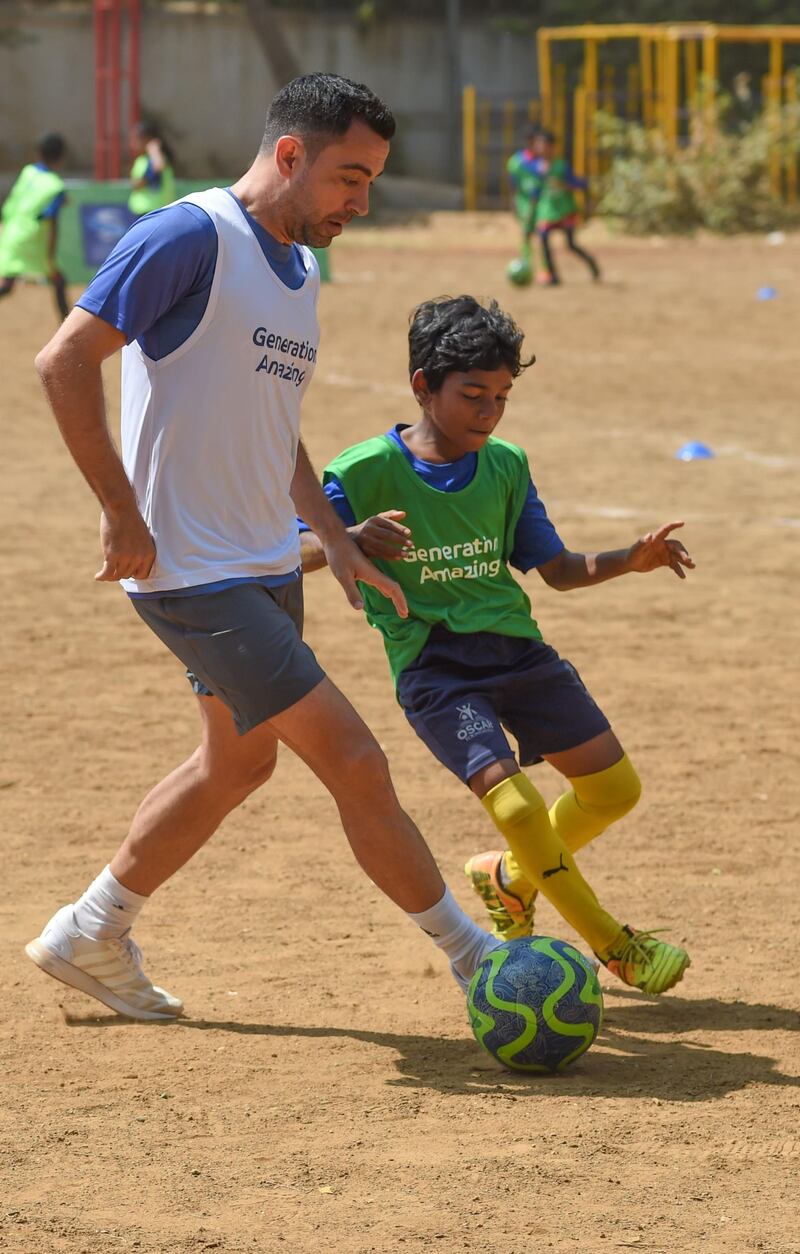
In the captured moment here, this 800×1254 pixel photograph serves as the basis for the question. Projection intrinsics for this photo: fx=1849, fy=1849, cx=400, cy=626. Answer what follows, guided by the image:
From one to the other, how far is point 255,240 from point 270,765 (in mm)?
1312

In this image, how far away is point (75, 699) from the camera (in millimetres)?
7625

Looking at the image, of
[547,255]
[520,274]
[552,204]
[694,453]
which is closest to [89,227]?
[520,274]

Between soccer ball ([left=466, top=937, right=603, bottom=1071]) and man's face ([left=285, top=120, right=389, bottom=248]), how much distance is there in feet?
5.73

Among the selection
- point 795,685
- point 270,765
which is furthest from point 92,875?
point 795,685

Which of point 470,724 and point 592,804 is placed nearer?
point 470,724

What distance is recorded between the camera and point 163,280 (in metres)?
3.89

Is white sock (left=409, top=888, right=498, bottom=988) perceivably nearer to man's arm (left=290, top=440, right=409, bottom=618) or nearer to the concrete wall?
man's arm (left=290, top=440, right=409, bottom=618)

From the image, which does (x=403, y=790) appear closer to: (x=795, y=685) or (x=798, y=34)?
(x=795, y=685)

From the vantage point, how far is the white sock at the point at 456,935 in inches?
177

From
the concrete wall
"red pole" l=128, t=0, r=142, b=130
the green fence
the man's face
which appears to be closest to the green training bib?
the man's face

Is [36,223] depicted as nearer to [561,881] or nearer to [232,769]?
[232,769]

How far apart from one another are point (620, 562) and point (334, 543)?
0.79 m

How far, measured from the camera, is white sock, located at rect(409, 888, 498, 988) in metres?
4.49

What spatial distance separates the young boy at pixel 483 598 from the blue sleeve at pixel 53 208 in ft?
47.9
